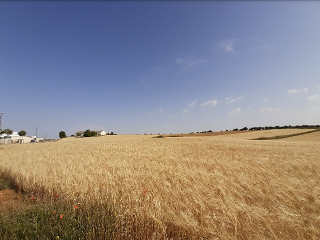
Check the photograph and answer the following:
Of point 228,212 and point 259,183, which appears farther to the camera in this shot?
point 259,183

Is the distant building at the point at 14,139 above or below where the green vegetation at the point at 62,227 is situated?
above

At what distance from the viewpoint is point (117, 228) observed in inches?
107

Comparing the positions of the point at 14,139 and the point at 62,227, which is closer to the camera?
the point at 62,227

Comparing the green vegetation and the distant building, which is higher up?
the distant building

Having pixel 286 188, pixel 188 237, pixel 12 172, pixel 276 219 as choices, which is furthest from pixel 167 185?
pixel 12 172

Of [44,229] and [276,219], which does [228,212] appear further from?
[44,229]

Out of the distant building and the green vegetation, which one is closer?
the green vegetation

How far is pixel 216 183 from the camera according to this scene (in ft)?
16.2

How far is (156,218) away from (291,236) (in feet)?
7.12

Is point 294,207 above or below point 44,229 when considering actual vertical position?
below

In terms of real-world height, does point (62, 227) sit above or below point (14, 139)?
below

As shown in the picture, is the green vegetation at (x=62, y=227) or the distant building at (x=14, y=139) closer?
the green vegetation at (x=62, y=227)

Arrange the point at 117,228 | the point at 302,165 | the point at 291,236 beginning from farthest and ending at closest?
the point at 302,165, the point at 117,228, the point at 291,236

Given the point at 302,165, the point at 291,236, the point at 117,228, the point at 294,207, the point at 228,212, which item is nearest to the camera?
the point at 291,236
